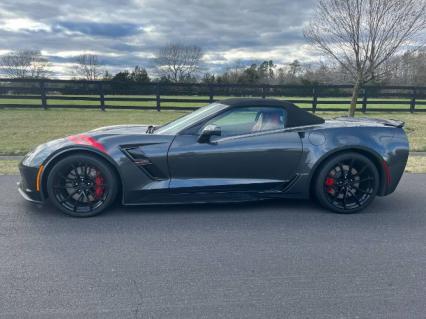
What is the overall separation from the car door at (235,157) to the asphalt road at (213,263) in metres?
0.38

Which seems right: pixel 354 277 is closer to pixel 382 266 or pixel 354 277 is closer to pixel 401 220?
pixel 382 266

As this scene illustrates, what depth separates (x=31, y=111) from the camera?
14852mm

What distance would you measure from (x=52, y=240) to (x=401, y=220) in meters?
3.67

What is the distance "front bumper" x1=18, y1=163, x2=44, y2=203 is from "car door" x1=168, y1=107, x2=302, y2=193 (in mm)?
1441

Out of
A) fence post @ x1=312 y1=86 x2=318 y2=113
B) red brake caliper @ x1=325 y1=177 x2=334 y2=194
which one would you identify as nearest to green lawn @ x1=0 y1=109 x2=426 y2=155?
fence post @ x1=312 y1=86 x2=318 y2=113

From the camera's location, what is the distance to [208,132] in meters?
3.59

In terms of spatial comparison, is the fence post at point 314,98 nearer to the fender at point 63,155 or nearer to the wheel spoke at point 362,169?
the wheel spoke at point 362,169

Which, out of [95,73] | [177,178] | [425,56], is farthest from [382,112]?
[95,73]

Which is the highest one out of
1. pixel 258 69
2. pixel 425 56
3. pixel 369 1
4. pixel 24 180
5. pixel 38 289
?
pixel 258 69

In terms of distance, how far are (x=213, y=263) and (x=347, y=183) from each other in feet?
6.83

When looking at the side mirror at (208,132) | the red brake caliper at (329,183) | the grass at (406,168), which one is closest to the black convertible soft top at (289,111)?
the side mirror at (208,132)

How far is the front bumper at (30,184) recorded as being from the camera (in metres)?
3.54

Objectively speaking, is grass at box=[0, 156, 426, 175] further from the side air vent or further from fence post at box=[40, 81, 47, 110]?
fence post at box=[40, 81, 47, 110]

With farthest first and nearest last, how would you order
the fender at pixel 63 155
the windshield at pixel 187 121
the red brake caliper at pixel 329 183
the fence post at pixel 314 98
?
the fence post at pixel 314 98, the red brake caliper at pixel 329 183, the windshield at pixel 187 121, the fender at pixel 63 155
